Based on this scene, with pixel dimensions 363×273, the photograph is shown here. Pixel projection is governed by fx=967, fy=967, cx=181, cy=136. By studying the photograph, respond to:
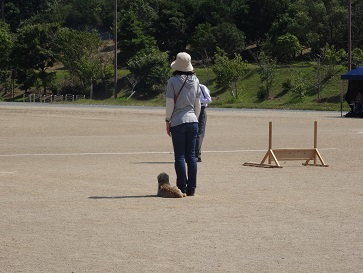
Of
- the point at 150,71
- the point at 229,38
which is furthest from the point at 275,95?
the point at 229,38

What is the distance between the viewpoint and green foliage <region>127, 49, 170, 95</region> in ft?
260

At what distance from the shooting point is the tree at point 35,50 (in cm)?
8825

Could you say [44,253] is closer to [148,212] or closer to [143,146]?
[148,212]

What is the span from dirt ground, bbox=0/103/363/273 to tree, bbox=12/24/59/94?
211 feet

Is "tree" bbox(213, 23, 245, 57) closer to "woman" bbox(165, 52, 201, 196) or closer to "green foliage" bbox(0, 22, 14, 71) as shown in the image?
"green foliage" bbox(0, 22, 14, 71)

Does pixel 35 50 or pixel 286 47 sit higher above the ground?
pixel 286 47

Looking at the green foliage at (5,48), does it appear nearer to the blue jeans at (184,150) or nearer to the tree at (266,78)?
the tree at (266,78)

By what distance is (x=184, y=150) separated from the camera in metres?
14.0

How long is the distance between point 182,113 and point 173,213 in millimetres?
2126

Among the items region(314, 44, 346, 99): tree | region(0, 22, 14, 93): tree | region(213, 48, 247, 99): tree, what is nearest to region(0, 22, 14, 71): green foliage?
region(0, 22, 14, 93): tree

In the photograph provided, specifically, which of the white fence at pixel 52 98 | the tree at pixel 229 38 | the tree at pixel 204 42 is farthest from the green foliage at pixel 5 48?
the tree at pixel 229 38

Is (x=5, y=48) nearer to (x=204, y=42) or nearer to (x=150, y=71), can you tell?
(x=204, y=42)

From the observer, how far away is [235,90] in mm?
73000

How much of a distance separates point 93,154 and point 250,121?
18299 mm
